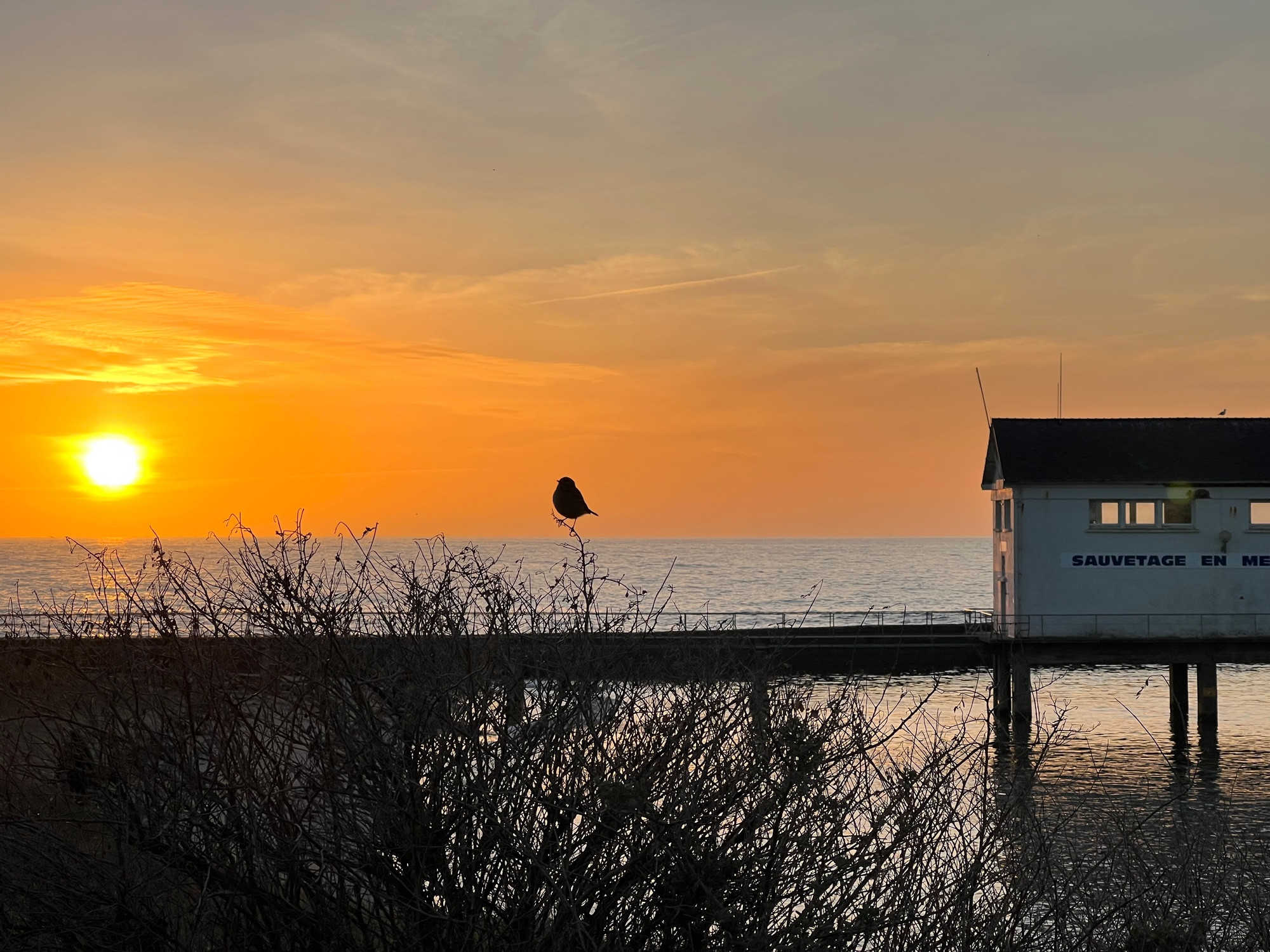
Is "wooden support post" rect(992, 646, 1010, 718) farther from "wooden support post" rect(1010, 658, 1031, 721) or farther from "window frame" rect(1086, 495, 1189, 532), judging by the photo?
"window frame" rect(1086, 495, 1189, 532)

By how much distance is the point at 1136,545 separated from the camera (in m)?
39.2

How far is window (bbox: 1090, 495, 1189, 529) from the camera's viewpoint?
39.5 meters

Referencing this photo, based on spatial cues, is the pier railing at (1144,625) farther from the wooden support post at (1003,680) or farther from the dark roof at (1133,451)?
the dark roof at (1133,451)

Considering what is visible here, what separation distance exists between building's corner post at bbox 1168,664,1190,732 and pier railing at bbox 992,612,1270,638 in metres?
3.18

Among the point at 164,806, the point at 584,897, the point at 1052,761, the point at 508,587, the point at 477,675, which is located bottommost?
the point at 1052,761

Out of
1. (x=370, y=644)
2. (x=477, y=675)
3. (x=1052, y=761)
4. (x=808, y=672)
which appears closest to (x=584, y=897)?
(x=477, y=675)

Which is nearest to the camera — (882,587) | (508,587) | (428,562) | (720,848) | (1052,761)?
(720,848)

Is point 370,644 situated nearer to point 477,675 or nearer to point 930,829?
point 477,675

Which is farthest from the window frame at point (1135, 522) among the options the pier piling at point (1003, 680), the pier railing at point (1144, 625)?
the pier piling at point (1003, 680)

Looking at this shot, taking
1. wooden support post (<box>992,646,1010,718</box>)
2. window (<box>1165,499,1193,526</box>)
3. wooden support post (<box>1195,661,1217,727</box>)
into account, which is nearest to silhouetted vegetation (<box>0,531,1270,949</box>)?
wooden support post (<box>992,646,1010,718</box>)

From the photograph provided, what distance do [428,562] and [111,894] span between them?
3.58 meters

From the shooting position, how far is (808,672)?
4400 cm

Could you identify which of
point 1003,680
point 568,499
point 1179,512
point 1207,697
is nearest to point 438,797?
point 568,499

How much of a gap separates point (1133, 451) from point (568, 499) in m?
35.0
